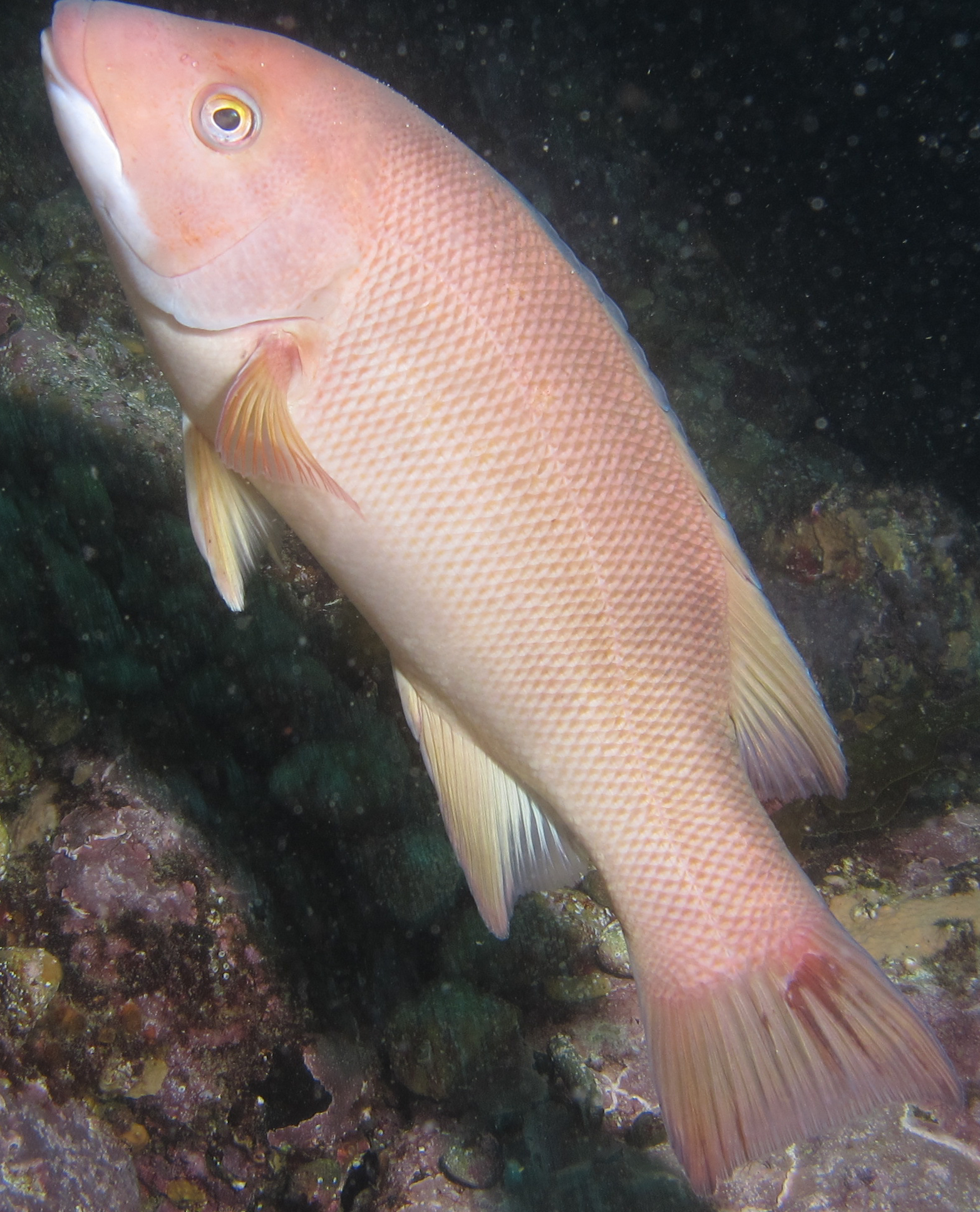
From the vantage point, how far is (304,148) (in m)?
1.61

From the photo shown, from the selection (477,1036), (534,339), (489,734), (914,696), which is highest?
(534,339)

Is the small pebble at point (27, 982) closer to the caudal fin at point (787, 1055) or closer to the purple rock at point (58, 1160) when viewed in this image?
the purple rock at point (58, 1160)

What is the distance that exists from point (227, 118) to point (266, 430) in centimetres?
72

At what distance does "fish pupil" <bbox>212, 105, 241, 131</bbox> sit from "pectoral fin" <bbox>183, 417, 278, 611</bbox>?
712 mm

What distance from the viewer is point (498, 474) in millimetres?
1613

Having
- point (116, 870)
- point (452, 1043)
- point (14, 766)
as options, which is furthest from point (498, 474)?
point (452, 1043)

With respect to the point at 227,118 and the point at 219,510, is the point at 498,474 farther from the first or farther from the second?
the point at 227,118

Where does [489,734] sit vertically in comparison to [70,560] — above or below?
above

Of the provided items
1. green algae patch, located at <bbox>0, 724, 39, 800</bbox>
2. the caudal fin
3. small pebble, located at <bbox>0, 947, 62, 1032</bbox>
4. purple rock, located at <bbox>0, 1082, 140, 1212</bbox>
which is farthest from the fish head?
purple rock, located at <bbox>0, 1082, 140, 1212</bbox>

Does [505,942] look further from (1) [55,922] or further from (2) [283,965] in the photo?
(1) [55,922]

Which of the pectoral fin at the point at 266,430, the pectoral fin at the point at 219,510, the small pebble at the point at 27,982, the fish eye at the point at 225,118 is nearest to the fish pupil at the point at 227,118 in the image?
the fish eye at the point at 225,118

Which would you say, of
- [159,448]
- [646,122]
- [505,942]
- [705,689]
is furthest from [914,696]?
[646,122]

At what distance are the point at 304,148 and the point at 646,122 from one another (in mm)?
8026

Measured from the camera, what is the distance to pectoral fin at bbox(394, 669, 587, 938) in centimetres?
188
